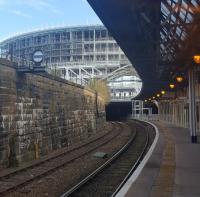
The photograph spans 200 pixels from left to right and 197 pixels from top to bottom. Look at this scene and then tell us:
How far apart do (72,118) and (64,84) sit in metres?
2.89

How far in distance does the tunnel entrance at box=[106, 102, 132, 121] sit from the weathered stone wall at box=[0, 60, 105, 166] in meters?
75.8

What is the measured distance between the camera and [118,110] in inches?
4486

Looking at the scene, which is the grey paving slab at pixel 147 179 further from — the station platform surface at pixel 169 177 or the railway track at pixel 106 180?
the railway track at pixel 106 180

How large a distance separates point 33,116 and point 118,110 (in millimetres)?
91899

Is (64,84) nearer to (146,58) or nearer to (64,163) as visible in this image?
(146,58)

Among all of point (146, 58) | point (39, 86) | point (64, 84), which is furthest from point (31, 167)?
point (64, 84)

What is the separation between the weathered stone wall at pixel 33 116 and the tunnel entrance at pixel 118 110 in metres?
75.8

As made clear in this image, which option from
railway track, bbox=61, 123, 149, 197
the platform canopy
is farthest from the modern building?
railway track, bbox=61, 123, 149, 197

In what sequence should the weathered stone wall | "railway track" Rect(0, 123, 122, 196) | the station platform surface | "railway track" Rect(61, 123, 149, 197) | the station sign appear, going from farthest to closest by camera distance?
1. the station sign
2. the weathered stone wall
3. "railway track" Rect(0, 123, 122, 196)
4. "railway track" Rect(61, 123, 149, 197)
5. the station platform surface

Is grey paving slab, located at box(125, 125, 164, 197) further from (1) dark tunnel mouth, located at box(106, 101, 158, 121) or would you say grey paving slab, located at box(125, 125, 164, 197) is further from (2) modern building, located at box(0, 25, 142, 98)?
(2) modern building, located at box(0, 25, 142, 98)

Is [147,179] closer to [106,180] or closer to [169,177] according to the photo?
[169,177]

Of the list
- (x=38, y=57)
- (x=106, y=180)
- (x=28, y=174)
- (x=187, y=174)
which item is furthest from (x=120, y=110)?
(x=187, y=174)

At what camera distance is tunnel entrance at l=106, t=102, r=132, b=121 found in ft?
360

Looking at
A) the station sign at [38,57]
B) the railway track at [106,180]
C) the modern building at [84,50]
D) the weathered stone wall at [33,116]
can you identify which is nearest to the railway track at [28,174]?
the weathered stone wall at [33,116]
